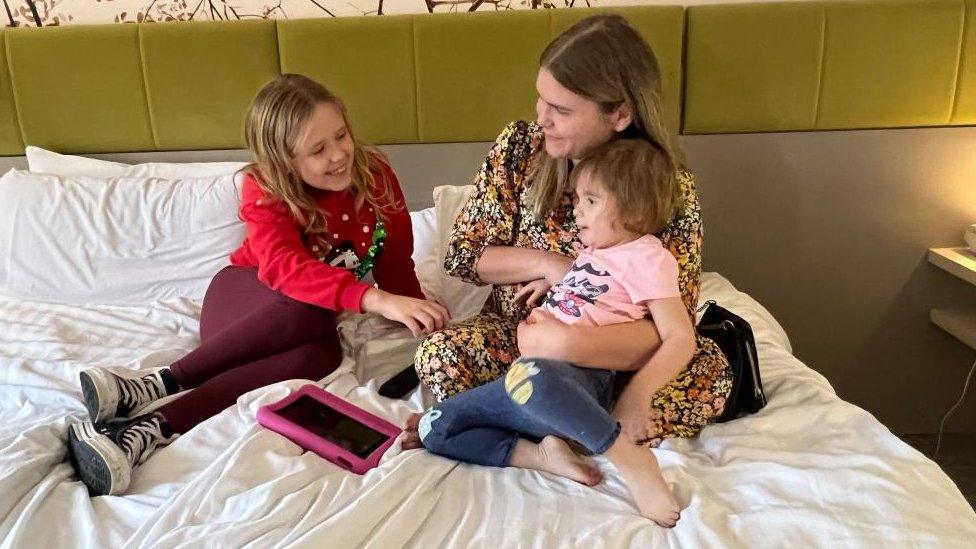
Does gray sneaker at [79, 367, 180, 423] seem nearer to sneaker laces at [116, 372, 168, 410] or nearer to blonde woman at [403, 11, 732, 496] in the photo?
sneaker laces at [116, 372, 168, 410]

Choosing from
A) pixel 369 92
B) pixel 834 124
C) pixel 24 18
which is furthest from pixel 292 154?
pixel 834 124

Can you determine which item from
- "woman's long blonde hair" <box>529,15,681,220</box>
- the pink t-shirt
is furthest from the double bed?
"woman's long blonde hair" <box>529,15,681,220</box>

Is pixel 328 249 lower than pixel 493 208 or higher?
lower

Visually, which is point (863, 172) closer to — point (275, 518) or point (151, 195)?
point (275, 518)

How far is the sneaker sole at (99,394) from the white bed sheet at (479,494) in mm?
53

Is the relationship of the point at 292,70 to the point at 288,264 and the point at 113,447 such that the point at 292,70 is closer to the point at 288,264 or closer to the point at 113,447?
the point at 288,264

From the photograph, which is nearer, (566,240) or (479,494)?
A: (479,494)

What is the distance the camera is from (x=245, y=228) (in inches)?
73.2

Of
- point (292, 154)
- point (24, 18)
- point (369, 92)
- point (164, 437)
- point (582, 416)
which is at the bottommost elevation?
point (164, 437)

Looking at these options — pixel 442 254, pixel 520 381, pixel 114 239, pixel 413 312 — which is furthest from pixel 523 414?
pixel 114 239

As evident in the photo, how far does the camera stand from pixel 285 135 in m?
1.52

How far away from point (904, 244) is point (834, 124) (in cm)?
40

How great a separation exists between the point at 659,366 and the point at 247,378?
0.79 m

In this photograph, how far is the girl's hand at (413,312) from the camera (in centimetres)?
141
